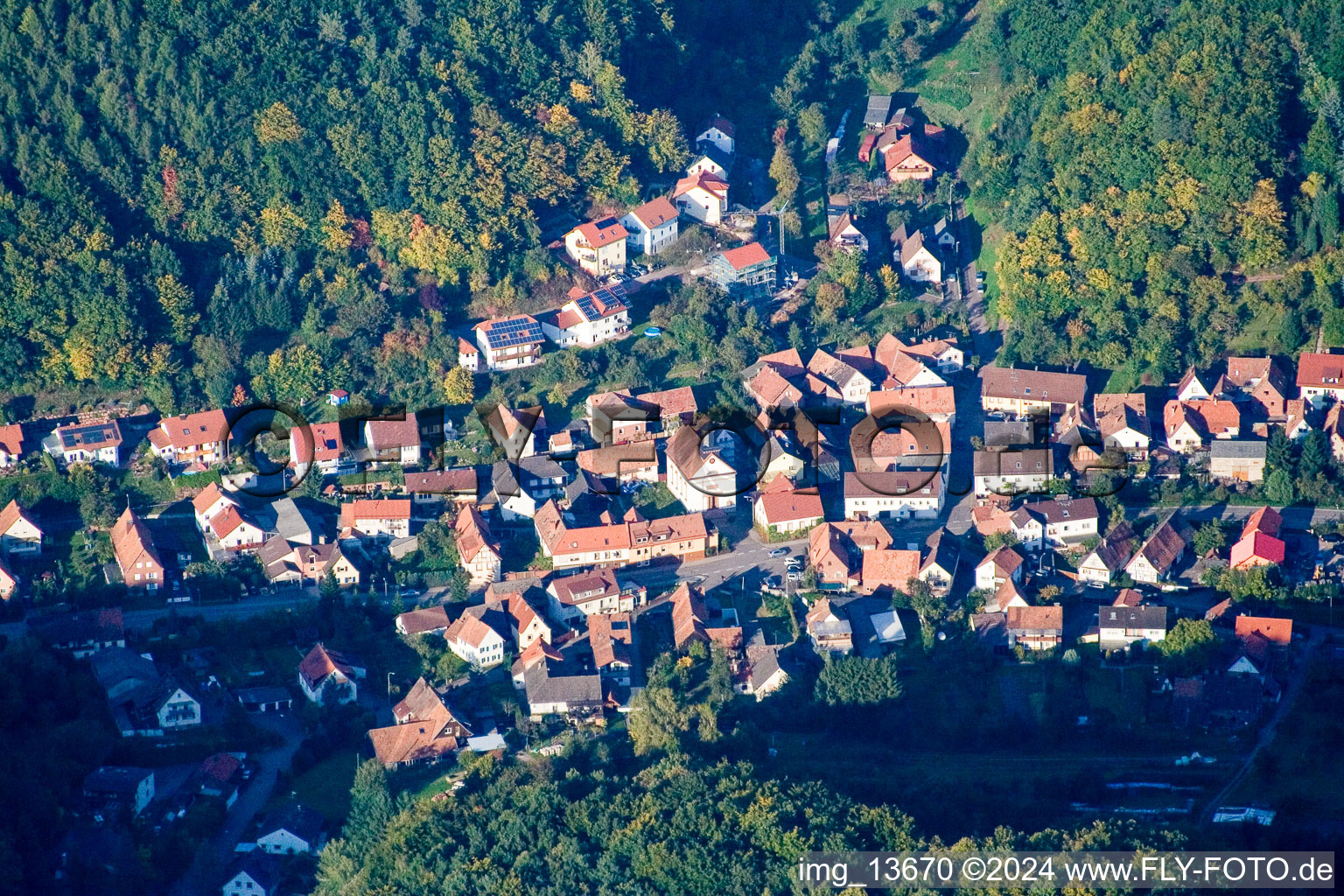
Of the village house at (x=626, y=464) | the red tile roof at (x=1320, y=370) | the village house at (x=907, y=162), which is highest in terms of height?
the village house at (x=907, y=162)

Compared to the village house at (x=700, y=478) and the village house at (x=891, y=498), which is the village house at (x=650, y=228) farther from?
the village house at (x=891, y=498)

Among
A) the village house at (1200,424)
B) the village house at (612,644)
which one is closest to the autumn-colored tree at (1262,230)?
the village house at (1200,424)

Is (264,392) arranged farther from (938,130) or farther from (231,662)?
(938,130)

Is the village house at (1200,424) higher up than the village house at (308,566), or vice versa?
the village house at (1200,424)

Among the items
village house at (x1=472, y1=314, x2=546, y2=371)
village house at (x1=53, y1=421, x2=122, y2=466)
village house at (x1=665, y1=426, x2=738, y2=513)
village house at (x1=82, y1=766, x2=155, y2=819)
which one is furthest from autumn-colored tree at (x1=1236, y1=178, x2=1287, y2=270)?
village house at (x1=82, y1=766, x2=155, y2=819)

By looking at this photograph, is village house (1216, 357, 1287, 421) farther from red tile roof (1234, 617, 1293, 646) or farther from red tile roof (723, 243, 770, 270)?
red tile roof (723, 243, 770, 270)

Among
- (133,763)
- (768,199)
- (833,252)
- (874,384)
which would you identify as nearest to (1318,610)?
(874,384)
